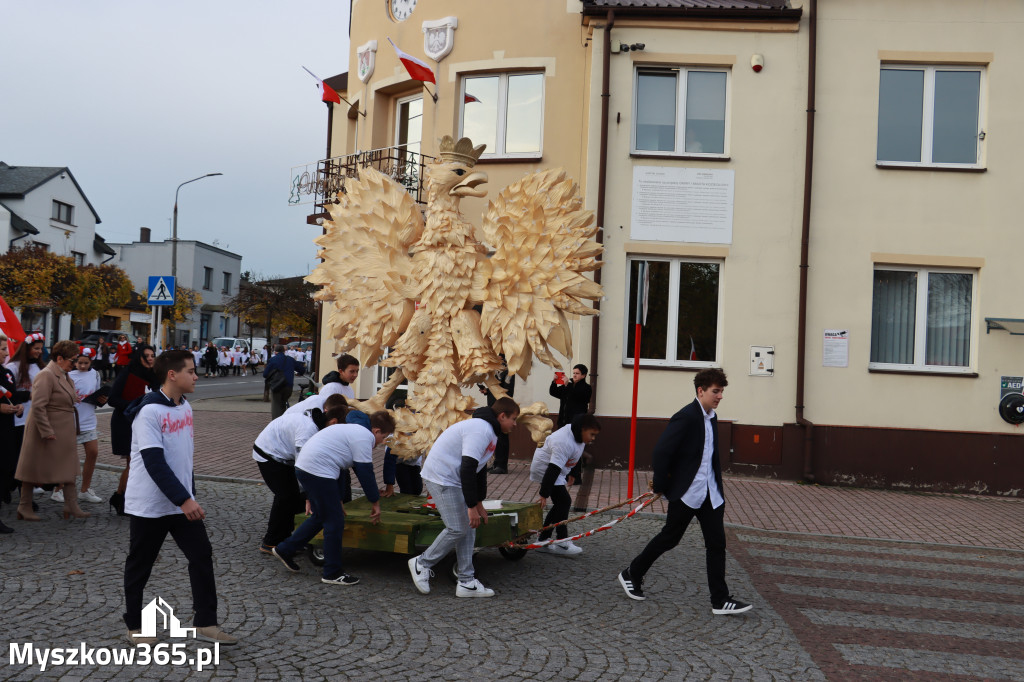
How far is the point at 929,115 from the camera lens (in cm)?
1447

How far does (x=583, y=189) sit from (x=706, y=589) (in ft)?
28.5

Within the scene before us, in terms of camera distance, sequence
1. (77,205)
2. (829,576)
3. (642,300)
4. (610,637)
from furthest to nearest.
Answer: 1. (77,205)
2. (642,300)
3. (829,576)
4. (610,637)

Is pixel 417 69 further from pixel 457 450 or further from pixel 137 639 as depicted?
pixel 137 639

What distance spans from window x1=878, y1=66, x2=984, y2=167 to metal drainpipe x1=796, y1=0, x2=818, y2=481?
1.25m

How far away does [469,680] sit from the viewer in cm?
499

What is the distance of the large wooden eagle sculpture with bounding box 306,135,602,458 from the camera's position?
27.1 feet

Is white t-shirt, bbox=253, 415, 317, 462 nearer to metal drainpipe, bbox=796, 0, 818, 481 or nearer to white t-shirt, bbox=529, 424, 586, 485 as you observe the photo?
white t-shirt, bbox=529, 424, 586, 485

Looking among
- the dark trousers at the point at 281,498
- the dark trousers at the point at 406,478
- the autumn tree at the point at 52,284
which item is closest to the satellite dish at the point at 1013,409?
the dark trousers at the point at 406,478

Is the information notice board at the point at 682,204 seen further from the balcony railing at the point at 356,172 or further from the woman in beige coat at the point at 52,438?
the woman in beige coat at the point at 52,438

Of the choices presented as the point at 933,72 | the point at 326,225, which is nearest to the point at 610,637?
the point at 326,225

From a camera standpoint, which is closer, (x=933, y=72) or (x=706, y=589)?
(x=706, y=589)

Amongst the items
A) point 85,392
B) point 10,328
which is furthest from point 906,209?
point 10,328

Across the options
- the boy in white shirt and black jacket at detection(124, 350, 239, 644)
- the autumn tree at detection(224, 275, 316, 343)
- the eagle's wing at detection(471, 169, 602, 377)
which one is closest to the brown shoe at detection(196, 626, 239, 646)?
the boy in white shirt and black jacket at detection(124, 350, 239, 644)

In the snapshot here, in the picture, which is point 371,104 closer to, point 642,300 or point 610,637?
point 642,300
